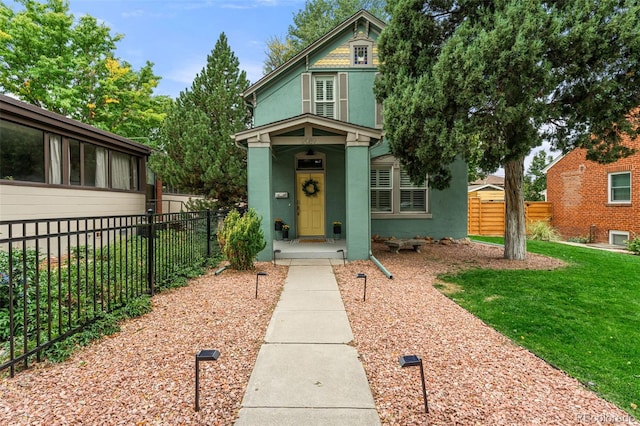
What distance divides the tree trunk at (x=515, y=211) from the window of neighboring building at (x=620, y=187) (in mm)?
8024

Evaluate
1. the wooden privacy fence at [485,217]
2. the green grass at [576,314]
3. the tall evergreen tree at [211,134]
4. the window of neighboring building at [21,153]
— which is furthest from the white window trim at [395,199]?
the window of neighboring building at [21,153]

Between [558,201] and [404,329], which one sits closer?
[404,329]

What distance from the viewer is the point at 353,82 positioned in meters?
10.5

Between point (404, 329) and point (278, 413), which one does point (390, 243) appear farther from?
point (278, 413)

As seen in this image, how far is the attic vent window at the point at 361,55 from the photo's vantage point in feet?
34.6

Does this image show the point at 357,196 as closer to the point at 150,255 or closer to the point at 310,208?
the point at 310,208

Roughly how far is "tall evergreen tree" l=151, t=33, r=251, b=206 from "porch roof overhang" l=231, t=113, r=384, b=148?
2.64 m

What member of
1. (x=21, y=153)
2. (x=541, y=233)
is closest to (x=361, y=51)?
(x=21, y=153)

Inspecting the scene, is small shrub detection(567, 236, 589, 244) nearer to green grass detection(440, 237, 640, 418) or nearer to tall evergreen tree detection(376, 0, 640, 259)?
green grass detection(440, 237, 640, 418)

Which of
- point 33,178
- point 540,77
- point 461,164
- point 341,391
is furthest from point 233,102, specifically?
point 341,391

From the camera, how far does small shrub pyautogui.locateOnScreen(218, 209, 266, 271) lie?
6.59 m

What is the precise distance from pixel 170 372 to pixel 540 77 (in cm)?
727

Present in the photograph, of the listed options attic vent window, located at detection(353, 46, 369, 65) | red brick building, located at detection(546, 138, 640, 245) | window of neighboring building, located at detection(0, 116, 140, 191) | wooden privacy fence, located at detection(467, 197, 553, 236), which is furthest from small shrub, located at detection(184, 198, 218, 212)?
red brick building, located at detection(546, 138, 640, 245)

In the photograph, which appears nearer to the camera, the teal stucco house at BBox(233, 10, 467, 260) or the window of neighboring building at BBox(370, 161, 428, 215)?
the teal stucco house at BBox(233, 10, 467, 260)
